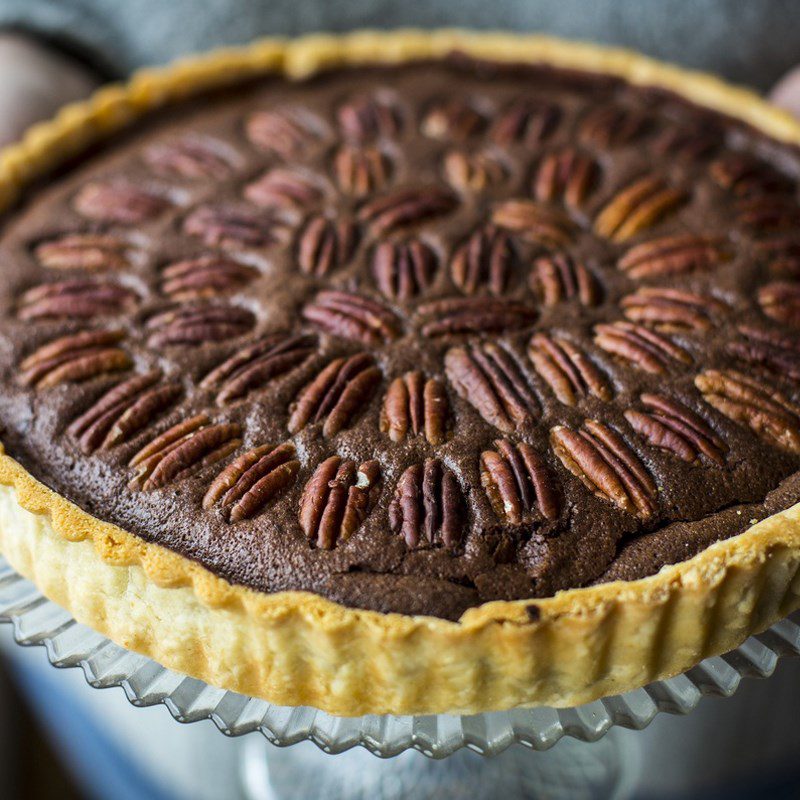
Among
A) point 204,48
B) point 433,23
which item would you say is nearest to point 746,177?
point 433,23

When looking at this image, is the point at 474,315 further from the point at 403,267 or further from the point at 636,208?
the point at 636,208

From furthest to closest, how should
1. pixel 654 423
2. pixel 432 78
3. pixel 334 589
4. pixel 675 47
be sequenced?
1. pixel 675 47
2. pixel 432 78
3. pixel 654 423
4. pixel 334 589

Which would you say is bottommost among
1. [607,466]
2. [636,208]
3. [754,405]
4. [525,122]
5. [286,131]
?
[607,466]

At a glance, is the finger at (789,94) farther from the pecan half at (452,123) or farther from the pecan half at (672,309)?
the pecan half at (672,309)

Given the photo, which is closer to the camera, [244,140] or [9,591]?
[9,591]

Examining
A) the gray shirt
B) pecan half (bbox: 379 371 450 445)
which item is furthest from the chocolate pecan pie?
the gray shirt

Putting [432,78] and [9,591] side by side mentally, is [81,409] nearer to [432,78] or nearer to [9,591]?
[9,591]

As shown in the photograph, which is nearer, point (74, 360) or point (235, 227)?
point (74, 360)

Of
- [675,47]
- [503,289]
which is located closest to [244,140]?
[503,289]
